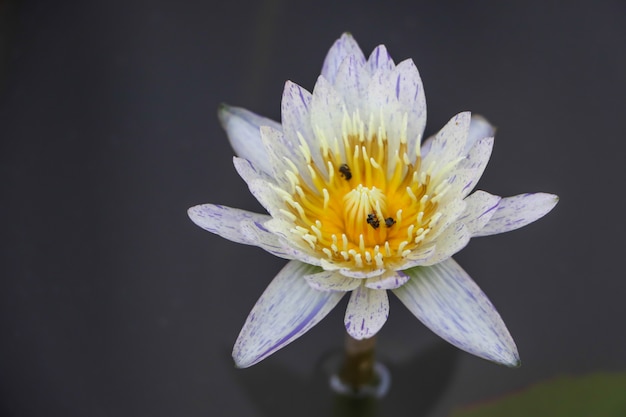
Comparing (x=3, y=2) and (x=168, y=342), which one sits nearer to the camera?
(x=168, y=342)

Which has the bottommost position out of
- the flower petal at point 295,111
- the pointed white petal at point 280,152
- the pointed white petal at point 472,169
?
the pointed white petal at point 472,169

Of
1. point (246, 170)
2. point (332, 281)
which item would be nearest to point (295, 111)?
point (246, 170)

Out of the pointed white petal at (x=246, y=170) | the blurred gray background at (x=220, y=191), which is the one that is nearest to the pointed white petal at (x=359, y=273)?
the pointed white petal at (x=246, y=170)

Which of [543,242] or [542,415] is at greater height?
[543,242]

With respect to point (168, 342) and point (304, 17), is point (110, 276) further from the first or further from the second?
point (304, 17)

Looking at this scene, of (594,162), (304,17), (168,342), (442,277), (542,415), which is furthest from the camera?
(304,17)

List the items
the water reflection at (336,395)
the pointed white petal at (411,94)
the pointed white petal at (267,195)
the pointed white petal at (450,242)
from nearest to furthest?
1. the pointed white petal at (450,242)
2. the pointed white petal at (267,195)
3. the pointed white petal at (411,94)
4. the water reflection at (336,395)

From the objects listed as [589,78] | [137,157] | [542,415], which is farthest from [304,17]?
[542,415]

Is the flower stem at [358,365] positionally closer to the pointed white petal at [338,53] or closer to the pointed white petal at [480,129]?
the pointed white petal at [480,129]
